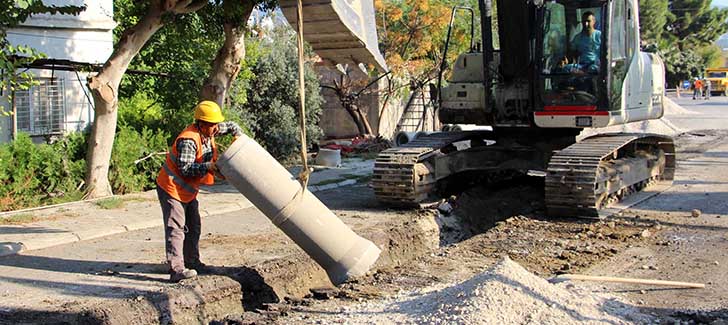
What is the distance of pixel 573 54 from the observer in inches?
451

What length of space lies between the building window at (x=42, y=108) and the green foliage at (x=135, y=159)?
3.16 meters

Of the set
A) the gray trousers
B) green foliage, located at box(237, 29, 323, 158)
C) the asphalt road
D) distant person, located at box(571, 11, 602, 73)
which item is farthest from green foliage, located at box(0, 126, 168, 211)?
the asphalt road

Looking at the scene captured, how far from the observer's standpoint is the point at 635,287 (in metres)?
7.13

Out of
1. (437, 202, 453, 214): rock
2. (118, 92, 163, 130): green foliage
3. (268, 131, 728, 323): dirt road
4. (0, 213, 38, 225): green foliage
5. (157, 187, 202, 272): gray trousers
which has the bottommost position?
(268, 131, 728, 323): dirt road

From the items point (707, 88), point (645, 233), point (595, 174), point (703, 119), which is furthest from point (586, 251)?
point (707, 88)

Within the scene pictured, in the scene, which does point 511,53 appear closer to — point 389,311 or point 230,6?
point 230,6

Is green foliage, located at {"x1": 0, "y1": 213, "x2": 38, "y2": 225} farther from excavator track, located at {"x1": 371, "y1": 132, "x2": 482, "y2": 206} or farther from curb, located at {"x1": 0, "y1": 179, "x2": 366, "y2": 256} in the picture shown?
excavator track, located at {"x1": 371, "y1": 132, "x2": 482, "y2": 206}

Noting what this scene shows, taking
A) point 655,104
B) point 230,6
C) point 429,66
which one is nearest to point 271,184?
point 230,6

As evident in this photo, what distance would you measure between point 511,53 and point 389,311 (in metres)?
6.82

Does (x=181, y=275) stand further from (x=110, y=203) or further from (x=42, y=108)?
(x=42, y=108)

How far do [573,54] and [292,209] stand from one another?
5786 mm

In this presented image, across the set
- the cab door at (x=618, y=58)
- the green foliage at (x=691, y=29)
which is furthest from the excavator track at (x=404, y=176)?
the green foliage at (x=691, y=29)

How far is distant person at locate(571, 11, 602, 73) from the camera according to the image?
11320mm

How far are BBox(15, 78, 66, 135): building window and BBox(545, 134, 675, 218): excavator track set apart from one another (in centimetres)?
1002
